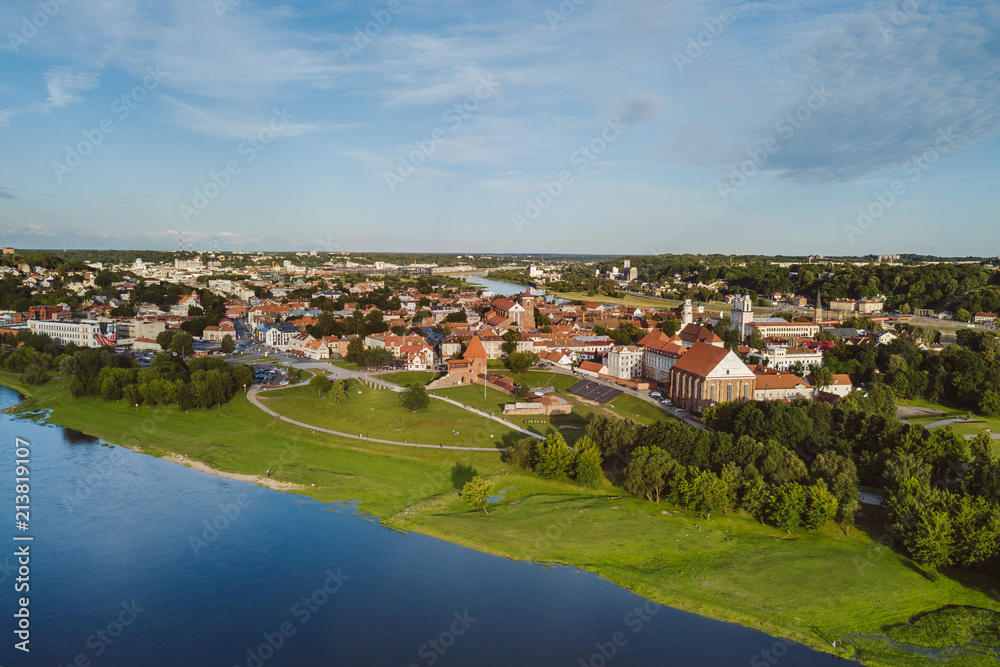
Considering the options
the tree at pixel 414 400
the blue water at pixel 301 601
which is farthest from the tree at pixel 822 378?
the blue water at pixel 301 601

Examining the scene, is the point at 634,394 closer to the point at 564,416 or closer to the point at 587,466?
the point at 564,416

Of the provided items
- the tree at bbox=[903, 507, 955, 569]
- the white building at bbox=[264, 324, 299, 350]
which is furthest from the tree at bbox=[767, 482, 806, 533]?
the white building at bbox=[264, 324, 299, 350]

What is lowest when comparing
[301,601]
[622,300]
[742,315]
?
[301,601]

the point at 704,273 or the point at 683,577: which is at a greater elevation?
the point at 704,273

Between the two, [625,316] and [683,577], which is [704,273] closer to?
[625,316]

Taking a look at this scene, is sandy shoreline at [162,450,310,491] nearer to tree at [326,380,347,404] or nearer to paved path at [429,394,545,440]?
tree at [326,380,347,404]

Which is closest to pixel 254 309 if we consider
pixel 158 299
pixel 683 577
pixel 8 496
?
pixel 158 299

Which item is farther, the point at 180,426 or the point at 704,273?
the point at 704,273

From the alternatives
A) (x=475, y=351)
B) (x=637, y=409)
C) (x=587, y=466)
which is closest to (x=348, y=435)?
(x=587, y=466)
